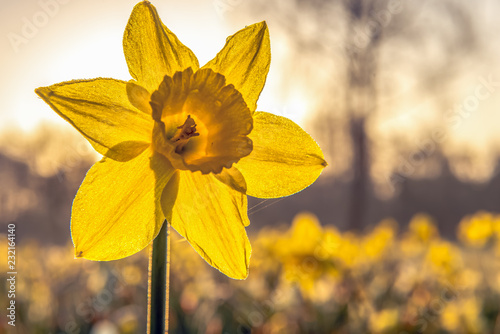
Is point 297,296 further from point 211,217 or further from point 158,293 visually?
point 158,293

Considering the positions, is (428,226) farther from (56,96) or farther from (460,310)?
(56,96)

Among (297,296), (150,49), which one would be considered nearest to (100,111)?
(150,49)

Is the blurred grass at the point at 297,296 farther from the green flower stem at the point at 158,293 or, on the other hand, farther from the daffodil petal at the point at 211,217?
the green flower stem at the point at 158,293

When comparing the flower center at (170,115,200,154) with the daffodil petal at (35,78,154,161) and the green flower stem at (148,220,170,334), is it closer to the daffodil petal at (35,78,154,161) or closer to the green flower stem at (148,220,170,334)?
the daffodil petal at (35,78,154,161)

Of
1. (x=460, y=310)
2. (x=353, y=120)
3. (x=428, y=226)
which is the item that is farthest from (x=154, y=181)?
(x=353, y=120)

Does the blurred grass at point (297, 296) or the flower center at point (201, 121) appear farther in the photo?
the blurred grass at point (297, 296)

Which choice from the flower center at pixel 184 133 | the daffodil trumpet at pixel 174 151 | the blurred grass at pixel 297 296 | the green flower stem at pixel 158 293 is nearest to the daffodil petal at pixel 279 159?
the daffodil trumpet at pixel 174 151
